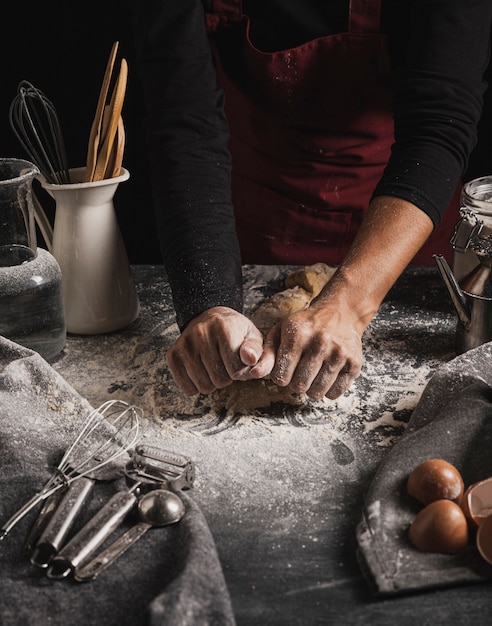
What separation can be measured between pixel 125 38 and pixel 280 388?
1.37 metres

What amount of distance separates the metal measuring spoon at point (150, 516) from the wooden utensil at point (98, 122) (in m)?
0.55

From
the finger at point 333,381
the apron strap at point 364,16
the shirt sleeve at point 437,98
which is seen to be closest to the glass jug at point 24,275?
the finger at point 333,381

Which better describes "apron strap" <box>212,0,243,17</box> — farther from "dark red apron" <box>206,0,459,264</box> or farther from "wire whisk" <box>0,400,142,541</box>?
"wire whisk" <box>0,400,142,541</box>

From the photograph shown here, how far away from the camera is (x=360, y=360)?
106 cm

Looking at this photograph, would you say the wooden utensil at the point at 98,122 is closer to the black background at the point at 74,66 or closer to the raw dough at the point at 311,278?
the raw dough at the point at 311,278

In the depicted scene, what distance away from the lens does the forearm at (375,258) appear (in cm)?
114

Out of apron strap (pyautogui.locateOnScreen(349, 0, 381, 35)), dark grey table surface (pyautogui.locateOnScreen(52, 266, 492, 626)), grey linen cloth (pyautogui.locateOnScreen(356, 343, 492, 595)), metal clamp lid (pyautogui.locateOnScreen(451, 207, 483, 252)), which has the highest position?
apron strap (pyautogui.locateOnScreen(349, 0, 381, 35))

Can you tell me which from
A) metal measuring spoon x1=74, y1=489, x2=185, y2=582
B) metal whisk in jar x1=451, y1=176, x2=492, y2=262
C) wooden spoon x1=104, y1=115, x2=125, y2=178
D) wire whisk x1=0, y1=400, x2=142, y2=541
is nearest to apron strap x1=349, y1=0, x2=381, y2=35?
metal whisk in jar x1=451, y1=176, x2=492, y2=262

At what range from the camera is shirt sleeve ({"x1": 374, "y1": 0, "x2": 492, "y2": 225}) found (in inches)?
47.8

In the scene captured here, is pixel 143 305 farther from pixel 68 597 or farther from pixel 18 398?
pixel 68 597

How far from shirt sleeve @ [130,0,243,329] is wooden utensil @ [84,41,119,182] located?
0.14 metres

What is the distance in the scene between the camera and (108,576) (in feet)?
2.46

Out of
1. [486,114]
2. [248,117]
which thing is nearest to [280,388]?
[248,117]

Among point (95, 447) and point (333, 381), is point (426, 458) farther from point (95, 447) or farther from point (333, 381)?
point (95, 447)
